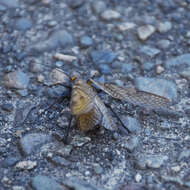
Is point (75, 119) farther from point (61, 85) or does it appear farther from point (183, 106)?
point (183, 106)

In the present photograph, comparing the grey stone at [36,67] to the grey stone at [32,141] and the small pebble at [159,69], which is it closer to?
the grey stone at [32,141]

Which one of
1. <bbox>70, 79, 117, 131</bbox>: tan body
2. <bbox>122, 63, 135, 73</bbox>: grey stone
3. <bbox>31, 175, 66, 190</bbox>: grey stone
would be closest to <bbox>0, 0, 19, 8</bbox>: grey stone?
<bbox>122, 63, 135, 73</bbox>: grey stone

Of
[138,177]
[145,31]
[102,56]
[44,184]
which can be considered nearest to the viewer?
[44,184]

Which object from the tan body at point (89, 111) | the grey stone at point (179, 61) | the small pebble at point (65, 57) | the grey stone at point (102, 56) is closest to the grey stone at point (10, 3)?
the small pebble at point (65, 57)

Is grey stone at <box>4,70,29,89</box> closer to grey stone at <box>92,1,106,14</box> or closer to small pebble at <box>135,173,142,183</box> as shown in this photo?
grey stone at <box>92,1,106,14</box>

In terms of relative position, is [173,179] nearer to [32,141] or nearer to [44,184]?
[44,184]

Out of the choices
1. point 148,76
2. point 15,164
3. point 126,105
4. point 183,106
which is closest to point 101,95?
point 126,105

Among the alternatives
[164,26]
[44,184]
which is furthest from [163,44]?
[44,184]
